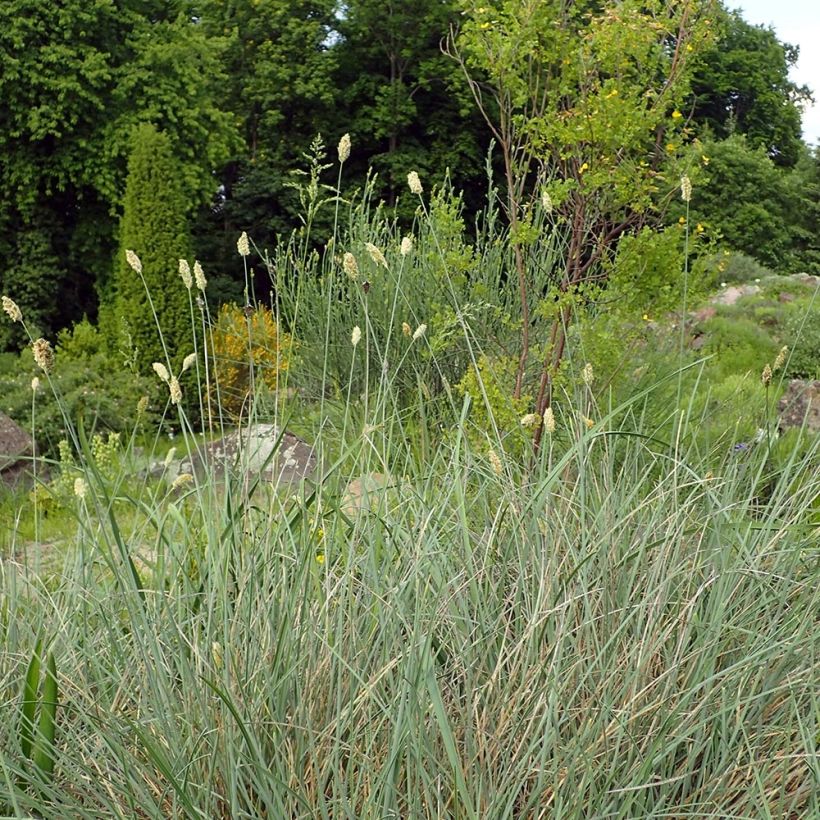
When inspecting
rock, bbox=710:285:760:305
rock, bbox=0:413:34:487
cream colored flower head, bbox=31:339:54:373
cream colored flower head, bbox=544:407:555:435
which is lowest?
rock, bbox=0:413:34:487

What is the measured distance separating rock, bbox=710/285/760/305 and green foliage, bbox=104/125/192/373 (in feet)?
21.0

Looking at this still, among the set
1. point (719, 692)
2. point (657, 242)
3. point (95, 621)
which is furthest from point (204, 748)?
point (657, 242)

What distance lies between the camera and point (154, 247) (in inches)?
489

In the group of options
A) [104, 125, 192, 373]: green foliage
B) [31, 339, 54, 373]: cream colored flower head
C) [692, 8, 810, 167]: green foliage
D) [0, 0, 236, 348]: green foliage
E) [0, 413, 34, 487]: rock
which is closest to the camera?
[31, 339, 54, 373]: cream colored flower head

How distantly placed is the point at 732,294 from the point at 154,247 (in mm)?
7211

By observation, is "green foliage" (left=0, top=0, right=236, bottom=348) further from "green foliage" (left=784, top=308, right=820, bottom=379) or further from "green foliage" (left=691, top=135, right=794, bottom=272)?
"green foliage" (left=691, top=135, right=794, bottom=272)

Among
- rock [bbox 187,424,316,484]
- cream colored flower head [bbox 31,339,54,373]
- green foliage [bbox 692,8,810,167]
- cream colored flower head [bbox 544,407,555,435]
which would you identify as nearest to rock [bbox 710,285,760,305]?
rock [bbox 187,424,316,484]

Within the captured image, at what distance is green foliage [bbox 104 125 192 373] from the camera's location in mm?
12125

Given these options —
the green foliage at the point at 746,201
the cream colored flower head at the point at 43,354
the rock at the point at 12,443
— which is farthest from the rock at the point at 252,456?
the green foliage at the point at 746,201

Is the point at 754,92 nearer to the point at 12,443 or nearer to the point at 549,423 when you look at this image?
the point at 12,443

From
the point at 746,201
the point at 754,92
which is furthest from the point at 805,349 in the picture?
the point at 754,92

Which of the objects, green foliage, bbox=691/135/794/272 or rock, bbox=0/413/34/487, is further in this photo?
green foliage, bbox=691/135/794/272

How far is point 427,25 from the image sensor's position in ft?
72.0

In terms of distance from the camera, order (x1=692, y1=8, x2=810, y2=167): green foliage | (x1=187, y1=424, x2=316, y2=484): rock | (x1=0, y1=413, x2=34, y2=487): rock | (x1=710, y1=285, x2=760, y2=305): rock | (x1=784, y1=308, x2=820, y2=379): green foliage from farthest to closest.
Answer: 1. (x1=692, y1=8, x2=810, y2=167): green foliage
2. (x1=710, y1=285, x2=760, y2=305): rock
3. (x1=784, y1=308, x2=820, y2=379): green foliage
4. (x1=0, y1=413, x2=34, y2=487): rock
5. (x1=187, y1=424, x2=316, y2=484): rock
